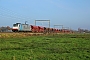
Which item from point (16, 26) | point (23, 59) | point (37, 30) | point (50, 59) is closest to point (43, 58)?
point (50, 59)

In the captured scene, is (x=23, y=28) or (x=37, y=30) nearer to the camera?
(x=23, y=28)

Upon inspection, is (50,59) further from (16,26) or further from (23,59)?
(16,26)

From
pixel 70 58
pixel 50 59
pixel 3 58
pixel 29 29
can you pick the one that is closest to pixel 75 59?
pixel 70 58

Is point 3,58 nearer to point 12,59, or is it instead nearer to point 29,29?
point 12,59

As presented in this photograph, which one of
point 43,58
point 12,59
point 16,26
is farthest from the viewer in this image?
point 16,26

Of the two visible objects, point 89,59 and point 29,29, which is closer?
point 89,59

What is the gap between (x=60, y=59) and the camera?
11734 millimetres

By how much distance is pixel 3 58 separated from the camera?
37.9 feet

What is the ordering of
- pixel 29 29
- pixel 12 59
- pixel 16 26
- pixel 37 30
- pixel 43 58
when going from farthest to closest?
pixel 37 30 → pixel 29 29 → pixel 16 26 → pixel 43 58 → pixel 12 59

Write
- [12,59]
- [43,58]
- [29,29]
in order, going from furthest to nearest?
1. [29,29]
2. [43,58]
3. [12,59]

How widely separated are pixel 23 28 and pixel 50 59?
4986 cm

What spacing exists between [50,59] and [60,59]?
0.59 m

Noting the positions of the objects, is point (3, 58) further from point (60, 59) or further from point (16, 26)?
point (16, 26)

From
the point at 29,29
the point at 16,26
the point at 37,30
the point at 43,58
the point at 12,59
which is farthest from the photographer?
the point at 37,30
